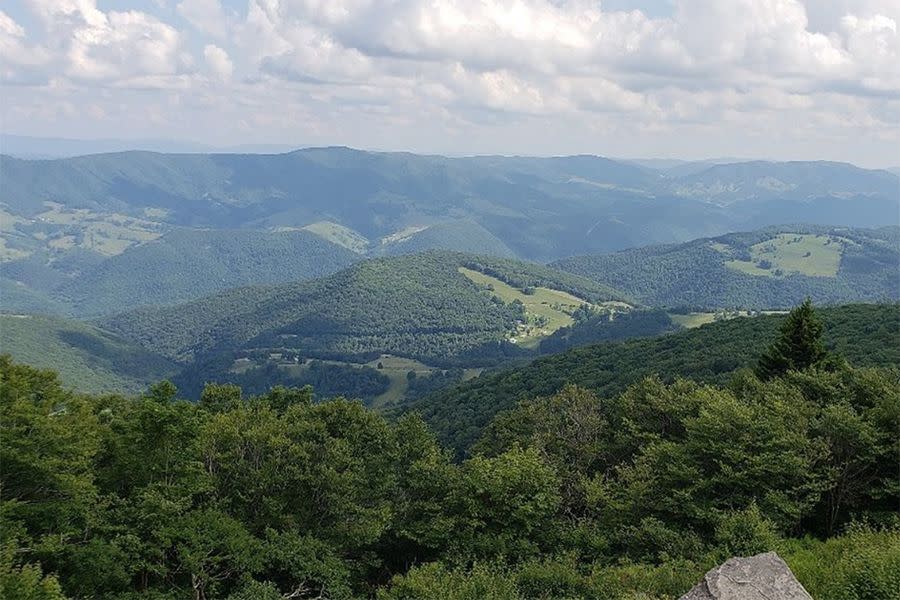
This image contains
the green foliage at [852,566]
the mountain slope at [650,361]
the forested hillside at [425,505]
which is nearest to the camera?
the green foliage at [852,566]

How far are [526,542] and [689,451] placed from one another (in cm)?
1010

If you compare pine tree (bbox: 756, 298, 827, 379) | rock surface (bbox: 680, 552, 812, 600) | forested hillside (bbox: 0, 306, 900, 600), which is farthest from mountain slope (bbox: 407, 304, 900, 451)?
rock surface (bbox: 680, 552, 812, 600)

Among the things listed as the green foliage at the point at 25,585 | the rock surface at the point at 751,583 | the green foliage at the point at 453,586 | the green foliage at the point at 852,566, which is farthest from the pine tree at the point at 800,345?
the green foliage at the point at 25,585

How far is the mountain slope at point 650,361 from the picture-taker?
10012cm

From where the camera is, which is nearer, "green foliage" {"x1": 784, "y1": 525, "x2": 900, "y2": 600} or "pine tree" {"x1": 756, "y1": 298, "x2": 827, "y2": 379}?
"green foliage" {"x1": 784, "y1": 525, "x2": 900, "y2": 600}

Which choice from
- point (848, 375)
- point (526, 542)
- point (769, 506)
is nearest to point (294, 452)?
point (526, 542)

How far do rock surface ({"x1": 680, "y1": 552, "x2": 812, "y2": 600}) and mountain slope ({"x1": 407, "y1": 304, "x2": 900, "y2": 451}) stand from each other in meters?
72.4

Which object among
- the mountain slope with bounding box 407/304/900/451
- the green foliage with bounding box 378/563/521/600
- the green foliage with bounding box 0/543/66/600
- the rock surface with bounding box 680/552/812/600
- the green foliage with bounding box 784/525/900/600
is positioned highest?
the rock surface with bounding box 680/552/812/600

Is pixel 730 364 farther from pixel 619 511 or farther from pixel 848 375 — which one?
pixel 619 511

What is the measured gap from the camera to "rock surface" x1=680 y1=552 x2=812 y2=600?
17719mm

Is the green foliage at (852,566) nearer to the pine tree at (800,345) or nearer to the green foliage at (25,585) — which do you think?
the pine tree at (800,345)

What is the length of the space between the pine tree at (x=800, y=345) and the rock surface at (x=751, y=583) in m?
31.0

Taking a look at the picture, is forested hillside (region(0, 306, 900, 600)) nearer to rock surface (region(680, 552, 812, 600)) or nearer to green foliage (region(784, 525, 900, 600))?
green foliage (region(784, 525, 900, 600))

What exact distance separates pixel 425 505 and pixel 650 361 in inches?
3882
